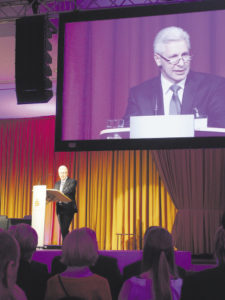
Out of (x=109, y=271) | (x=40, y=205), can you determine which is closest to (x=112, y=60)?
(x=40, y=205)

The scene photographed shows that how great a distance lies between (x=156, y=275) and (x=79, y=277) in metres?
0.36

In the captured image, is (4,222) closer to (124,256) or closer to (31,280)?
(124,256)

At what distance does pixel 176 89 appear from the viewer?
14.1ft

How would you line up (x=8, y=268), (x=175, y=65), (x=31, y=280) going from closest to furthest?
(x=8, y=268)
(x=31, y=280)
(x=175, y=65)

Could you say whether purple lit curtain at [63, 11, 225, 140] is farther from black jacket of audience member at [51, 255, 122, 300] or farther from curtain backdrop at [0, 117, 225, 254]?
curtain backdrop at [0, 117, 225, 254]

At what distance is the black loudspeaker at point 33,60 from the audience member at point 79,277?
315cm

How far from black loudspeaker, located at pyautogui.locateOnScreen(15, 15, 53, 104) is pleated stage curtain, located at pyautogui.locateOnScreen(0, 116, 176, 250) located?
157 inches

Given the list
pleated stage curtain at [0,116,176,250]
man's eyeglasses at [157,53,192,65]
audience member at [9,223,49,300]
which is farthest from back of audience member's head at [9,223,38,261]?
pleated stage curtain at [0,116,176,250]

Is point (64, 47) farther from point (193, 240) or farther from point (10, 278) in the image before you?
point (193, 240)

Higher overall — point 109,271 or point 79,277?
point 79,277

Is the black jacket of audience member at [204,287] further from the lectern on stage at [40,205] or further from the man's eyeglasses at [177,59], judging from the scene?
the lectern on stage at [40,205]

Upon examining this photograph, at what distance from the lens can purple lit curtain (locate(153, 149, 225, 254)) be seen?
7.34 meters

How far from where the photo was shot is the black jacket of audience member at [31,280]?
221 centimetres

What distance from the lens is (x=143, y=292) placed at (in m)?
1.91
